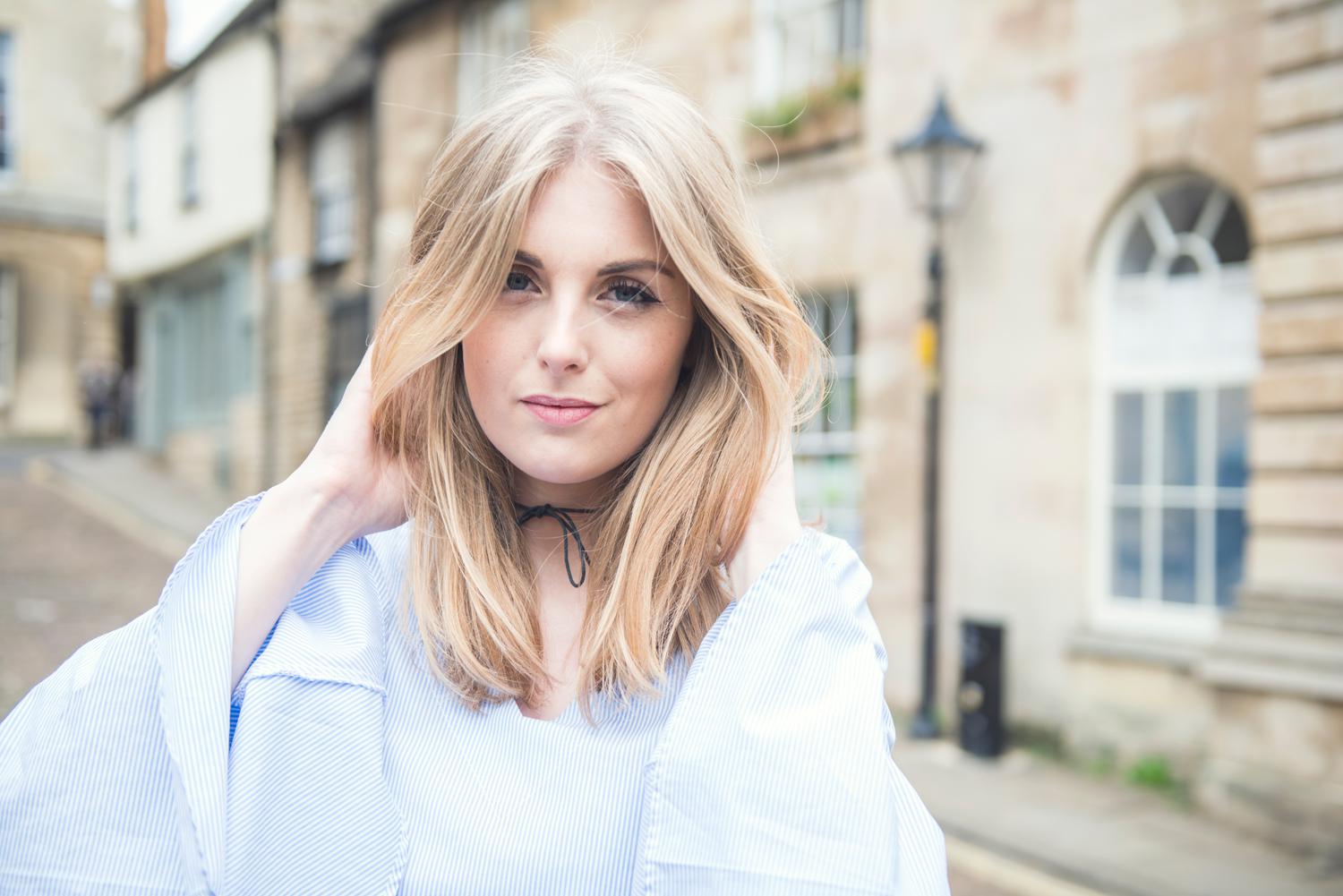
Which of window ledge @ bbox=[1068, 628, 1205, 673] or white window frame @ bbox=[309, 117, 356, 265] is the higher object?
white window frame @ bbox=[309, 117, 356, 265]

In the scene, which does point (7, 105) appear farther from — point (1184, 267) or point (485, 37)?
point (1184, 267)

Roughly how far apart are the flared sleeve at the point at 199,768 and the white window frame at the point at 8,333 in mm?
23168

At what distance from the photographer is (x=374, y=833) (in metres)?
1.17

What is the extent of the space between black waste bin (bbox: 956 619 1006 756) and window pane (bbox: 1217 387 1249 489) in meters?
1.47

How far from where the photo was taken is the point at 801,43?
8.27 meters

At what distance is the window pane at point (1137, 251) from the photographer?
639 cm

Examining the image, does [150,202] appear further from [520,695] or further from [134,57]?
[520,695]

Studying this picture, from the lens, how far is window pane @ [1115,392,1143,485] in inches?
252

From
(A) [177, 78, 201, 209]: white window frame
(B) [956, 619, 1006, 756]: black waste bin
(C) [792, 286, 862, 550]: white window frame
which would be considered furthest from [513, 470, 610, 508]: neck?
(A) [177, 78, 201, 209]: white window frame

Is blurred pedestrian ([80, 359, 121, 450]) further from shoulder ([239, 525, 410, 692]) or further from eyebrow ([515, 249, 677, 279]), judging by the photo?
eyebrow ([515, 249, 677, 279])

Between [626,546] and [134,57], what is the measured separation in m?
24.0

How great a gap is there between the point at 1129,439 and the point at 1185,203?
1325mm

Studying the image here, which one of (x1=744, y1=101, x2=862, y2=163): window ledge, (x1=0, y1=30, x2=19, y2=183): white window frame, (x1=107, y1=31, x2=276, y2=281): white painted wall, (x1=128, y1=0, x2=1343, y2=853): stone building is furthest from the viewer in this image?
(x1=0, y1=30, x2=19, y2=183): white window frame

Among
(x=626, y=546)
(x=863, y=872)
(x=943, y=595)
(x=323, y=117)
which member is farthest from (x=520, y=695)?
(x=323, y=117)
